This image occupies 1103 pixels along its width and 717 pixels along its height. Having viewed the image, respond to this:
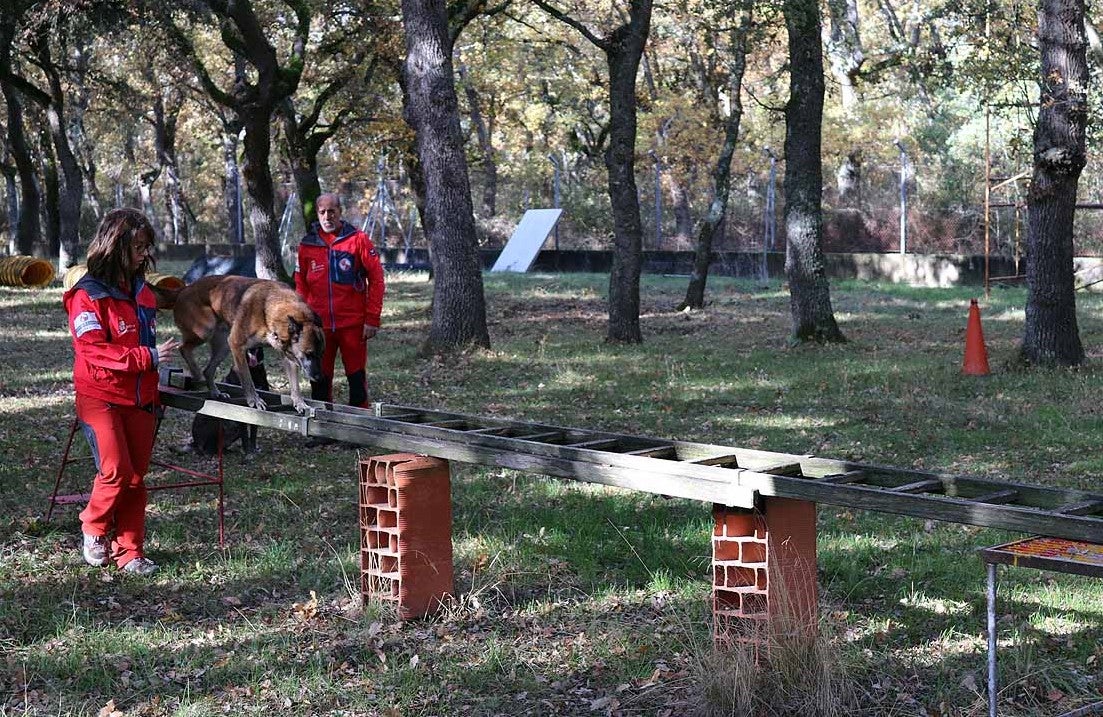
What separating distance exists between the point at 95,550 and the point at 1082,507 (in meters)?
5.16

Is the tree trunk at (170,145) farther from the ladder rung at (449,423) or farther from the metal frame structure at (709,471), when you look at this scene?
the metal frame structure at (709,471)

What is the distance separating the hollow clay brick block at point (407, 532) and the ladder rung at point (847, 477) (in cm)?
195

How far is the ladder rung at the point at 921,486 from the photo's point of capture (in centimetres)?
496

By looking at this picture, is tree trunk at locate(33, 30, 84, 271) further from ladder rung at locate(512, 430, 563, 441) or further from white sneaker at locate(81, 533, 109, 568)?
ladder rung at locate(512, 430, 563, 441)

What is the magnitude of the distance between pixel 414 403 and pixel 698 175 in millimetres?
34276

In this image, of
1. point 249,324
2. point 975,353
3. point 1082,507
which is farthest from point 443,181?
point 1082,507

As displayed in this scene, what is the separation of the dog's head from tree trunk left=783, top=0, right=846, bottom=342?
407 inches

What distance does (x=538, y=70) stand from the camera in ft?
138

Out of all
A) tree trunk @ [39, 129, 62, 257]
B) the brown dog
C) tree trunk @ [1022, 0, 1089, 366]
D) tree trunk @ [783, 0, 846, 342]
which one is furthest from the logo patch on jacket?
tree trunk @ [39, 129, 62, 257]

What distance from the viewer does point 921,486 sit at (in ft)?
16.6

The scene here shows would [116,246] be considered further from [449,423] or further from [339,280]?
[339,280]

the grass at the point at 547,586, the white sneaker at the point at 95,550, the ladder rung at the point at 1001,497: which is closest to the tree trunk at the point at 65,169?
the grass at the point at 547,586

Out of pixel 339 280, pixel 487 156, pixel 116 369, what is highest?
pixel 487 156

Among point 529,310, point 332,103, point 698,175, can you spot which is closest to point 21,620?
point 529,310
